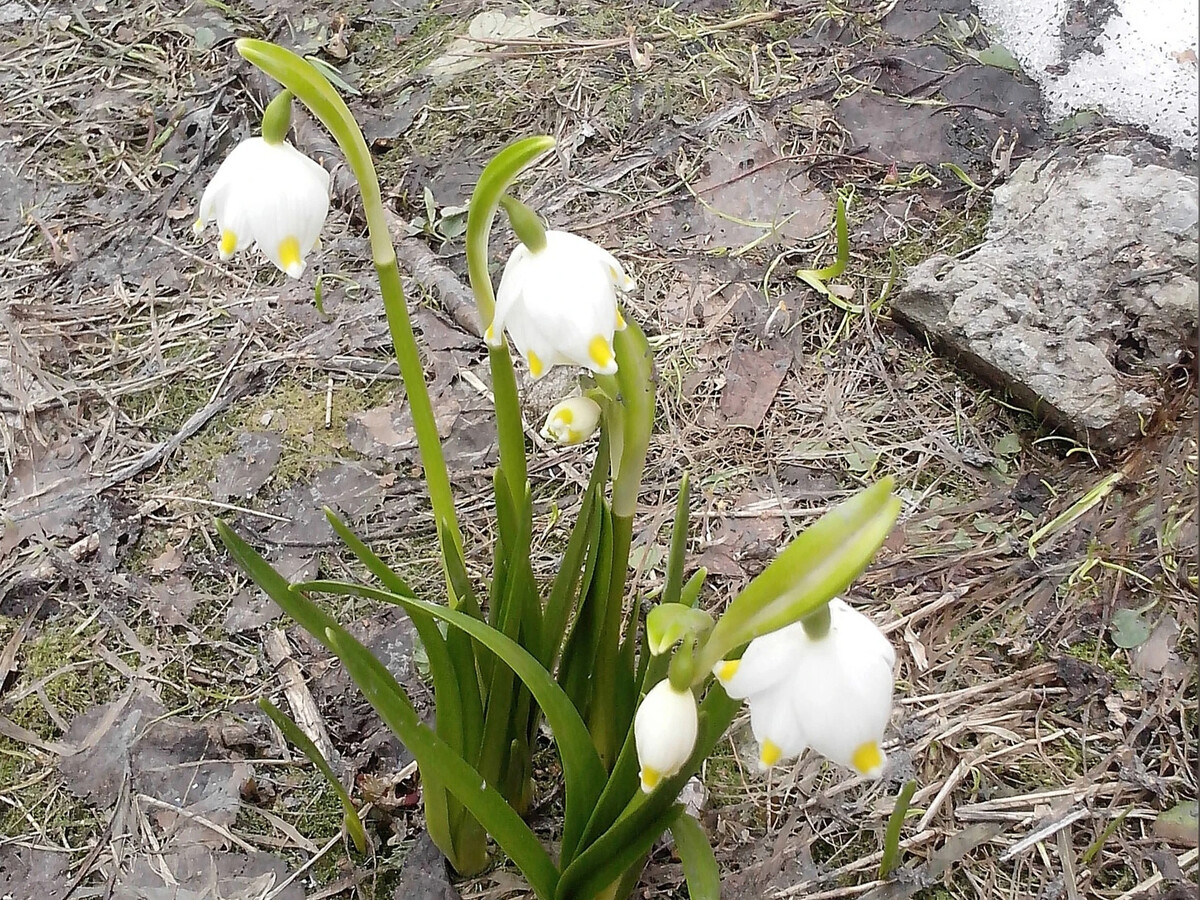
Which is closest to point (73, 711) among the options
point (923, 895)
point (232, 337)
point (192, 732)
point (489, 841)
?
point (192, 732)

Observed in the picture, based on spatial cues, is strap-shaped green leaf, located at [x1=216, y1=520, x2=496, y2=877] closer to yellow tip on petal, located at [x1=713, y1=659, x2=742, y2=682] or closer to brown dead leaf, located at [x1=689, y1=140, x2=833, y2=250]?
yellow tip on petal, located at [x1=713, y1=659, x2=742, y2=682]

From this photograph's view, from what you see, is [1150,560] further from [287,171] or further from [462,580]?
[287,171]

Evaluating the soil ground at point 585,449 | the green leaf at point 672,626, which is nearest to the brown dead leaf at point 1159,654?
the soil ground at point 585,449

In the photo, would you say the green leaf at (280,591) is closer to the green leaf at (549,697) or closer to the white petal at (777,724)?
the green leaf at (549,697)

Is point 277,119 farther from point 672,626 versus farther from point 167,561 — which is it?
point 167,561

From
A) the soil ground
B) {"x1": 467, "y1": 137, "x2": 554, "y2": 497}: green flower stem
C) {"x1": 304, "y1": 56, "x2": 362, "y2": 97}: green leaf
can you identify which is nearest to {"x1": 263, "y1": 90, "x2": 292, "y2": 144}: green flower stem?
{"x1": 467, "y1": 137, "x2": 554, "y2": 497}: green flower stem

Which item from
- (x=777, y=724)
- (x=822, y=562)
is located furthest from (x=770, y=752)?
(x=822, y=562)
